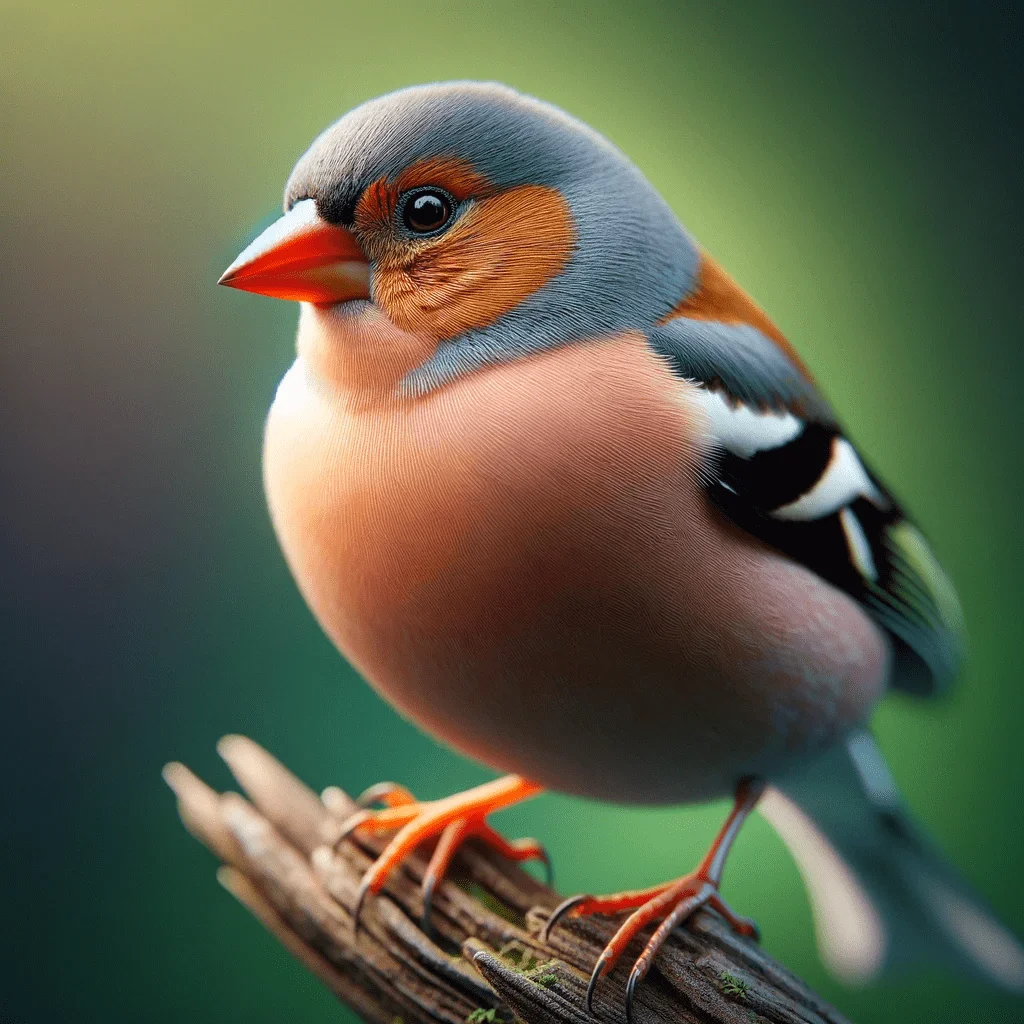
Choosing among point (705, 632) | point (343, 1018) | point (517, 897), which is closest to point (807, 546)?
point (705, 632)

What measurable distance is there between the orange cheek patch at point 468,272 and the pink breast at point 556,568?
59 mm

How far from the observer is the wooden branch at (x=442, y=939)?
812 mm

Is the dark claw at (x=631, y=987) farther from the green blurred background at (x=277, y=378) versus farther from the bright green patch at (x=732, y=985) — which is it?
the green blurred background at (x=277, y=378)

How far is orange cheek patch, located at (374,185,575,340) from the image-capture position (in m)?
0.80

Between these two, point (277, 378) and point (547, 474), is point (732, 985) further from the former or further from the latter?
point (277, 378)

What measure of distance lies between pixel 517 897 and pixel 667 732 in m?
0.28

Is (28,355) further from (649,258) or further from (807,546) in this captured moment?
(807,546)

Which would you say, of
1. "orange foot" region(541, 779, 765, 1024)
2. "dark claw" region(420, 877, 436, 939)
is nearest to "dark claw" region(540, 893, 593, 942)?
"orange foot" region(541, 779, 765, 1024)

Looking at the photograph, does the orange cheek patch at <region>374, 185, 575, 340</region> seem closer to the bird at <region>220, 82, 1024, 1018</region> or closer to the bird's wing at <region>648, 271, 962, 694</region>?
the bird at <region>220, 82, 1024, 1018</region>

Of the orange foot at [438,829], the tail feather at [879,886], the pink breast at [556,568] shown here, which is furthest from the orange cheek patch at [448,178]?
the tail feather at [879,886]

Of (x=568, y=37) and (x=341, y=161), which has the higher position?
(x=568, y=37)

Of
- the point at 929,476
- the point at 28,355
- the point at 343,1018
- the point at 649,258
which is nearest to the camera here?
the point at 649,258

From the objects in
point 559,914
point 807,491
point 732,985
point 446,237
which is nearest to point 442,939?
point 559,914

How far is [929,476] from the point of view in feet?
4.73
